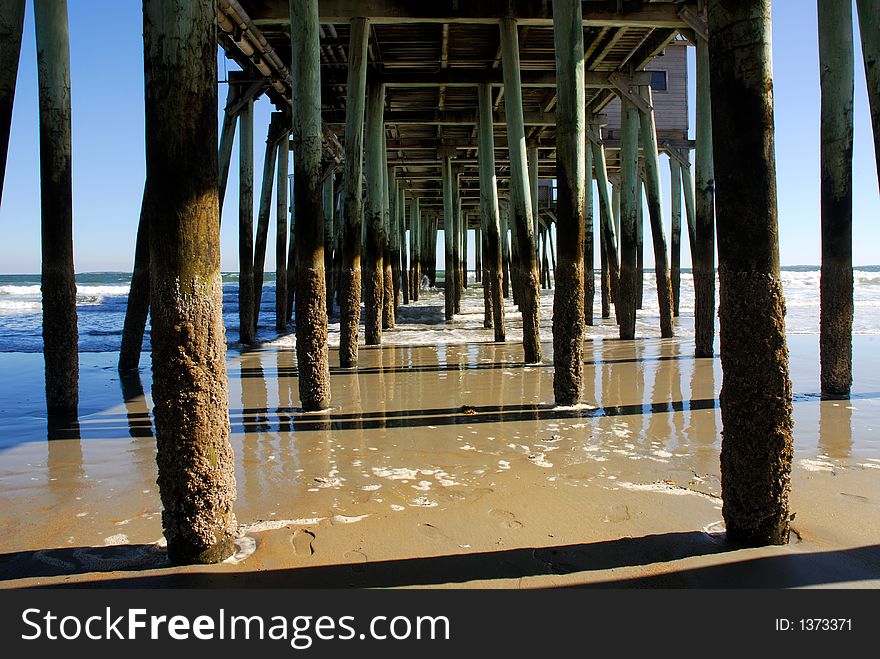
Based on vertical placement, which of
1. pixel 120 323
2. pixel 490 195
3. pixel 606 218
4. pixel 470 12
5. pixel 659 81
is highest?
pixel 659 81

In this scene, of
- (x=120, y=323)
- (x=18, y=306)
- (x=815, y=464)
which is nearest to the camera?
(x=815, y=464)

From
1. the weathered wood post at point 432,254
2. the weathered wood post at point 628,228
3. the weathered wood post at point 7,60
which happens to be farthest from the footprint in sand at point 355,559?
the weathered wood post at point 432,254

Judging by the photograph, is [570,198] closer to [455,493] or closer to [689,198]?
[455,493]

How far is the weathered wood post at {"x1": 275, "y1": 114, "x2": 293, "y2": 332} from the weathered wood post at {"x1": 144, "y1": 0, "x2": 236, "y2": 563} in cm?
1233

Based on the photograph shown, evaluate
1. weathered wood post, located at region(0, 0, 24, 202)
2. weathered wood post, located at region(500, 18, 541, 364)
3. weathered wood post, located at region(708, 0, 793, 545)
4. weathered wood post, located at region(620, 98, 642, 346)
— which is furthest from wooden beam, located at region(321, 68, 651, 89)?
weathered wood post, located at region(708, 0, 793, 545)

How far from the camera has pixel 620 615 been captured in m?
2.32

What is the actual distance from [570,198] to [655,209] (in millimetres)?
6580

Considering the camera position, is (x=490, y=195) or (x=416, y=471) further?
(x=490, y=195)

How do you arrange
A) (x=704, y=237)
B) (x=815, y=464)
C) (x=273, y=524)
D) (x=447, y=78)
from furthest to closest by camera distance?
(x=447, y=78)
(x=704, y=237)
(x=815, y=464)
(x=273, y=524)

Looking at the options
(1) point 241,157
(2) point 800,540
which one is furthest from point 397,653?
(1) point 241,157

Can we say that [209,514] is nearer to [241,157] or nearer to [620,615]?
[620,615]

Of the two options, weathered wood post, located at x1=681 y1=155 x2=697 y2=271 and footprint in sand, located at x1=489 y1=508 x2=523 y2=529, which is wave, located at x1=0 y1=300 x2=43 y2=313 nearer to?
weathered wood post, located at x1=681 y1=155 x2=697 y2=271

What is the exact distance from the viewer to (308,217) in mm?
6484

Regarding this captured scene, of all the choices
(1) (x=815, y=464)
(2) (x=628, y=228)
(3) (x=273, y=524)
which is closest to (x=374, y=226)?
(2) (x=628, y=228)
